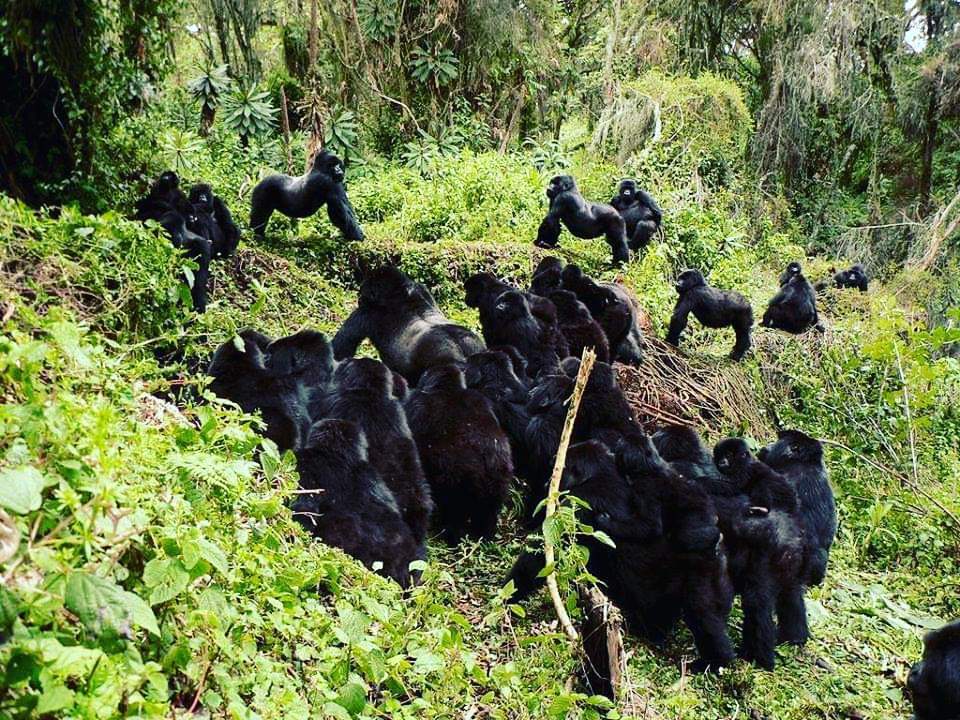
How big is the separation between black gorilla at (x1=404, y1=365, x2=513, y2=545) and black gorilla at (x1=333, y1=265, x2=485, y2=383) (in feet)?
4.62

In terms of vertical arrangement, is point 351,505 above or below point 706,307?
above

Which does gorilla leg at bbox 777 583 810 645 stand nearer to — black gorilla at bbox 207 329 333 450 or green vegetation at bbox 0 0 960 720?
green vegetation at bbox 0 0 960 720

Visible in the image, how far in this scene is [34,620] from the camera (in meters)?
2.31

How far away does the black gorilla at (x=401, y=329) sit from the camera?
7.48m

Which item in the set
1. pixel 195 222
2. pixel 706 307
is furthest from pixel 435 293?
pixel 706 307

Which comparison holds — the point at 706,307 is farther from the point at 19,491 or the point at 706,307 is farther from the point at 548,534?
the point at 19,491

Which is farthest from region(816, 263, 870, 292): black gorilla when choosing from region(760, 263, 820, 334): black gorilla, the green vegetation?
region(760, 263, 820, 334): black gorilla

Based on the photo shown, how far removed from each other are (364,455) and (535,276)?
4659mm

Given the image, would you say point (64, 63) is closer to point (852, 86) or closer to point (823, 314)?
point (823, 314)

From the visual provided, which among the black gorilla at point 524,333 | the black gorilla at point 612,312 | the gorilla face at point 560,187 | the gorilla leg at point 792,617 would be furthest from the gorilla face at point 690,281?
the gorilla leg at point 792,617

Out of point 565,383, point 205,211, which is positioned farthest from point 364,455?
point 205,211

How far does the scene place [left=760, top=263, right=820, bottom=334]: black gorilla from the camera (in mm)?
11352

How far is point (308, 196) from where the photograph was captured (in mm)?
10148

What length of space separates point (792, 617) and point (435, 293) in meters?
5.47
